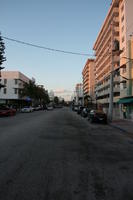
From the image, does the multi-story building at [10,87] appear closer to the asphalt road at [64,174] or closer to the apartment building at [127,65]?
the apartment building at [127,65]

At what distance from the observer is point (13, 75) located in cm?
5675

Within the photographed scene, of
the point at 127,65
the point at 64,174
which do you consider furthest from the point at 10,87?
the point at 64,174

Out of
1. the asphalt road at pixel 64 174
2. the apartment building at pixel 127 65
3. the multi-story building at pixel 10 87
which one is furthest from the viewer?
the multi-story building at pixel 10 87

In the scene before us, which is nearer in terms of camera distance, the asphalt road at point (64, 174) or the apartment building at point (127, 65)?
the asphalt road at point (64, 174)

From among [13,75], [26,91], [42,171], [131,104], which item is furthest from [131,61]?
[13,75]

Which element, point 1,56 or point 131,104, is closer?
point 131,104

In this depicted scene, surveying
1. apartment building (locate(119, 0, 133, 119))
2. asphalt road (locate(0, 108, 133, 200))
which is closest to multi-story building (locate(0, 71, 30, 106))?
apartment building (locate(119, 0, 133, 119))

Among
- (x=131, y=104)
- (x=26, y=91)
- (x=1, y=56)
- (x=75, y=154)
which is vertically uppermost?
(x=1, y=56)

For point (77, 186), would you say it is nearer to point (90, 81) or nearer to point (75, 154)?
point (75, 154)

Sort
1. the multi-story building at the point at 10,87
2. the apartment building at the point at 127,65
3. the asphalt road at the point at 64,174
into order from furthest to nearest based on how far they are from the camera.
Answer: the multi-story building at the point at 10,87 < the apartment building at the point at 127,65 < the asphalt road at the point at 64,174

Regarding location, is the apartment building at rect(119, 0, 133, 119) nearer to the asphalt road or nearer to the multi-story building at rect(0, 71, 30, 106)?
the asphalt road

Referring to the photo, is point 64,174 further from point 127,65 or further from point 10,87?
point 10,87

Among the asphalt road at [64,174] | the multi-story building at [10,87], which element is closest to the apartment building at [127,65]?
the asphalt road at [64,174]

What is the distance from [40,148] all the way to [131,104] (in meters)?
19.2
